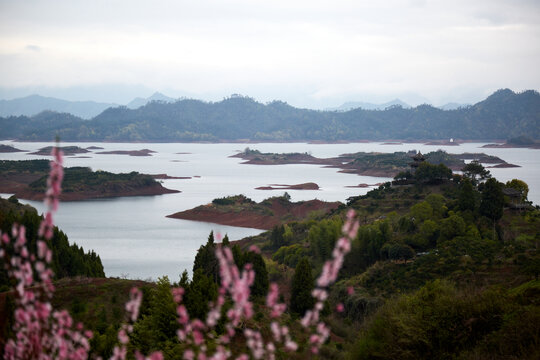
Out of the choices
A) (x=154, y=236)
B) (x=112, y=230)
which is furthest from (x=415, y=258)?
(x=112, y=230)

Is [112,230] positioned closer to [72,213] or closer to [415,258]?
[72,213]

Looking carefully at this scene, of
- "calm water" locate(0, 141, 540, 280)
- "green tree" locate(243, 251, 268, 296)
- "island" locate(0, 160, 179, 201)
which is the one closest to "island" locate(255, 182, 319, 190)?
"calm water" locate(0, 141, 540, 280)

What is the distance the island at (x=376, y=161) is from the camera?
119062mm

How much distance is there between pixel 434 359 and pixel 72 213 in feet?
201

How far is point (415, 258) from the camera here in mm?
33844

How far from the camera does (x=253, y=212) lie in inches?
2682

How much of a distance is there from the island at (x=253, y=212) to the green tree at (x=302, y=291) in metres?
36.7

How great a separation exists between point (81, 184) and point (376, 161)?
6824 centimetres

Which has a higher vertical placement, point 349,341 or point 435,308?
point 435,308

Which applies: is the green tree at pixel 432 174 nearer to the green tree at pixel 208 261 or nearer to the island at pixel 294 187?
the green tree at pixel 208 261

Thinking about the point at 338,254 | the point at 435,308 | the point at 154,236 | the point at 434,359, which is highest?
the point at 338,254

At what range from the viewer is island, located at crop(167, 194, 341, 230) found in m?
65.7

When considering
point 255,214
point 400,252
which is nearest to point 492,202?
point 400,252

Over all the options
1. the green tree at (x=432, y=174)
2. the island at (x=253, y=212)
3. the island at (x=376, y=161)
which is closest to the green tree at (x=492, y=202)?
the green tree at (x=432, y=174)
